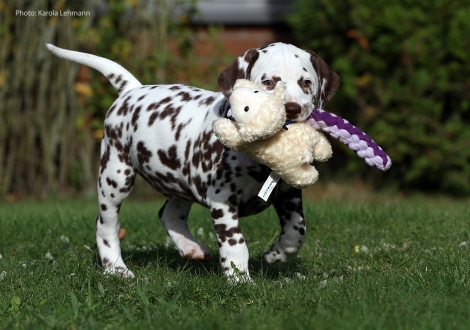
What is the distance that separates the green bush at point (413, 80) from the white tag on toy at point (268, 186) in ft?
18.8

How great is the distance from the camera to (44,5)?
32.4 ft

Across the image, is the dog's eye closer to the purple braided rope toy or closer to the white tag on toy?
the purple braided rope toy

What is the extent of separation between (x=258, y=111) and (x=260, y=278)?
43.4 inches

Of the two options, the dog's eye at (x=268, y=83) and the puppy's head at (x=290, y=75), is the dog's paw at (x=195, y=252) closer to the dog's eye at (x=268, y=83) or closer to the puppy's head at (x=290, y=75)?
the puppy's head at (x=290, y=75)

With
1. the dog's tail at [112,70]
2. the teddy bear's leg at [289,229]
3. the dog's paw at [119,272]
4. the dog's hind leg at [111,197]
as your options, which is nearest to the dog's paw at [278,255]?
the teddy bear's leg at [289,229]

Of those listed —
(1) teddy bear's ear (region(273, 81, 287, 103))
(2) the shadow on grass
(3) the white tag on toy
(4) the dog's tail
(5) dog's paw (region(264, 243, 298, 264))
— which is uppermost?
(1) teddy bear's ear (region(273, 81, 287, 103))

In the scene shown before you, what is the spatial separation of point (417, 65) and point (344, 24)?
3.79 ft

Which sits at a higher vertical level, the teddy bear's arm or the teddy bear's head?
the teddy bear's head

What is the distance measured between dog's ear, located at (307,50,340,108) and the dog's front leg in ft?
2.84

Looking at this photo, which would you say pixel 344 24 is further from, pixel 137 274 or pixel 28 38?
pixel 137 274

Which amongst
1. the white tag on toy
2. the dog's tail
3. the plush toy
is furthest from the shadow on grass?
the dog's tail

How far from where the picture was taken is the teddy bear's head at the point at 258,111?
396 centimetres

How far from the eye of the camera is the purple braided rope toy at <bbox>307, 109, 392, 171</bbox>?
4.11 meters

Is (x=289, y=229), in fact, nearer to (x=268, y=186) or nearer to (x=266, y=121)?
(x=268, y=186)
